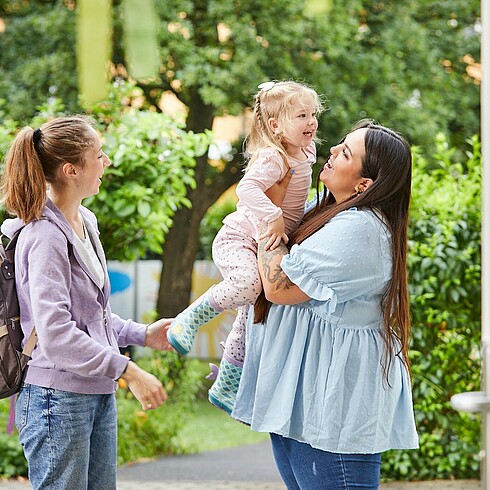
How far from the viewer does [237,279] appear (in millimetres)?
1784

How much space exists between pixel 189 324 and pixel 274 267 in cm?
33

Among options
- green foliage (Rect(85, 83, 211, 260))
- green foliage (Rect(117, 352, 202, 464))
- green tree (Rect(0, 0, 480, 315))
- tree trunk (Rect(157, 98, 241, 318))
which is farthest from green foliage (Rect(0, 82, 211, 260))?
tree trunk (Rect(157, 98, 241, 318))

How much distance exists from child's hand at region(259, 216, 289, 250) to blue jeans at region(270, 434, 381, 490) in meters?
0.37

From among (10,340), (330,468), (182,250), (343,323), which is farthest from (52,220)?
(182,250)

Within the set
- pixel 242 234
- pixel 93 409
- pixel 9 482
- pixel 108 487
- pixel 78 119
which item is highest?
pixel 78 119

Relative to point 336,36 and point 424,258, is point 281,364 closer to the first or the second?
point 424,258

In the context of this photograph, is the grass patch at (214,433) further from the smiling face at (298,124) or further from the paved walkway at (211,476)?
the smiling face at (298,124)

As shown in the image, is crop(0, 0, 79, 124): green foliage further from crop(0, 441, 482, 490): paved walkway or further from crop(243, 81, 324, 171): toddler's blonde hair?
crop(243, 81, 324, 171): toddler's blonde hair

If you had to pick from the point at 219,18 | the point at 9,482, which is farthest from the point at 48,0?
the point at 9,482

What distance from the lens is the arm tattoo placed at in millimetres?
1607

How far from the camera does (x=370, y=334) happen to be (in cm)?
164

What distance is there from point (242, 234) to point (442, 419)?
111 inches

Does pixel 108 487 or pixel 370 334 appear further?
pixel 108 487

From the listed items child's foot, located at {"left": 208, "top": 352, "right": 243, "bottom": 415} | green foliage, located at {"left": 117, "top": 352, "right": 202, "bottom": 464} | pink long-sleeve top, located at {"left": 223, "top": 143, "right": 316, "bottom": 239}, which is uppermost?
pink long-sleeve top, located at {"left": 223, "top": 143, "right": 316, "bottom": 239}
